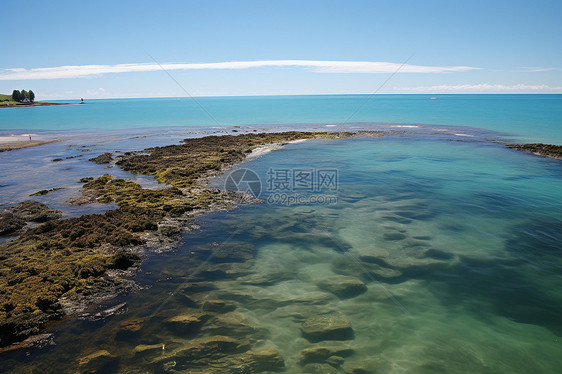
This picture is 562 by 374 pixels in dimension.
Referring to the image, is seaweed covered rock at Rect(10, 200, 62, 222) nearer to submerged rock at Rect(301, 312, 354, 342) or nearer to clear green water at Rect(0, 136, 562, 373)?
clear green water at Rect(0, 136, 562, 373)

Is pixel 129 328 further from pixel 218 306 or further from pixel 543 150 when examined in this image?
pixel 543 150

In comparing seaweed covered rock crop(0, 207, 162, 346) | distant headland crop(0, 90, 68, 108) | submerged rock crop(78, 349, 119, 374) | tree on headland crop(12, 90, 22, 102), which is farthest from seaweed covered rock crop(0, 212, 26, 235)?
tree on headland crop(12, 90, 22, 102)

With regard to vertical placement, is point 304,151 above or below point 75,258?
above

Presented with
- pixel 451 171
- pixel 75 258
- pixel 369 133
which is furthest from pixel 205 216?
pixel 369 133

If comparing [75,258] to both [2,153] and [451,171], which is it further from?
[2,153]

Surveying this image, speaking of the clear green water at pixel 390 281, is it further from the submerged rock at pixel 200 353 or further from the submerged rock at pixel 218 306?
the submerged rock at pixel 200 353

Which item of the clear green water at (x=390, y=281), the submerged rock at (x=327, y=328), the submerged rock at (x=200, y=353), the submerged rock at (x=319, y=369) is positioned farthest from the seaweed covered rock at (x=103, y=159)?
the submerged rock at (x=319, y=369)
